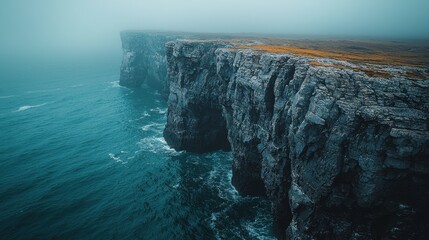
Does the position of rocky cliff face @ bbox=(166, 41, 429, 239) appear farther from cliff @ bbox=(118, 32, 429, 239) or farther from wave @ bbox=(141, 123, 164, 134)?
wave @ bbox=(141, 123, 164, 134)

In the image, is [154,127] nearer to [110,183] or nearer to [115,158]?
[115,158]

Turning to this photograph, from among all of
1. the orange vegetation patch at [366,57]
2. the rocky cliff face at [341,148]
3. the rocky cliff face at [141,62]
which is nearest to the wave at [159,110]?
the rocky cliff face at [141,62]

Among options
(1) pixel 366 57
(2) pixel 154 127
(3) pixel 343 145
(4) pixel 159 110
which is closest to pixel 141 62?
(4) pixel 159 110

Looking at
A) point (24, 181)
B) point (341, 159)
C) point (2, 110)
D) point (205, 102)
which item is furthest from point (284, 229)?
point (2, 110)

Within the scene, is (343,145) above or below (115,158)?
above

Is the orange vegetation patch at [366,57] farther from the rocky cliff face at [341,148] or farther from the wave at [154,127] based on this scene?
the wave at [154,127]

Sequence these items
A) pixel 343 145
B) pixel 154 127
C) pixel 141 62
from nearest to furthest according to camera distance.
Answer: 1. pixel 343 145
2. pixel 154 127
3. pixel 141 62

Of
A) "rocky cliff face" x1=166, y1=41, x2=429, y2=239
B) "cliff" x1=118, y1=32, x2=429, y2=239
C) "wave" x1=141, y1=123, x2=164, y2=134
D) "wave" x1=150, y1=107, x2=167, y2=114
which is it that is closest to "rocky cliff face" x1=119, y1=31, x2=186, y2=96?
"wave" x1=150, y1=107, x2=167, y2=114
